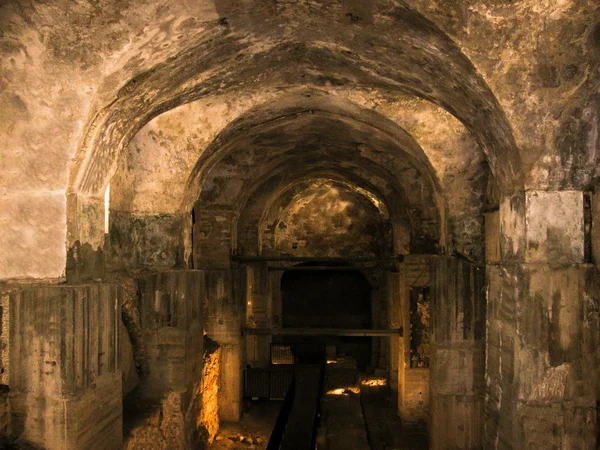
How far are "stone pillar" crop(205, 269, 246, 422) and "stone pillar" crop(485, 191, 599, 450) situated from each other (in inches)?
269

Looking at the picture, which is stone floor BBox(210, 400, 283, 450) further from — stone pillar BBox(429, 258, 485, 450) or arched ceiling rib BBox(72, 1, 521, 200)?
arched ceiling rib BBox(72, 1, 521, 200)

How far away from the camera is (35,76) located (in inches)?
150

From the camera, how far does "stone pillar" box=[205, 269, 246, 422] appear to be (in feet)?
34.0

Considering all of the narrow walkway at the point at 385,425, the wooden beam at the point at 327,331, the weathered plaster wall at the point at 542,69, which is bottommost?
the narrow walkway at the point at 385,425

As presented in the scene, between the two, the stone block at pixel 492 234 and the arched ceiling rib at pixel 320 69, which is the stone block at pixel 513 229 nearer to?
the arched ceiling rib at pixel 320 69

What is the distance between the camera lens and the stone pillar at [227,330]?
10367mm

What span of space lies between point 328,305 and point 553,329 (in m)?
13.9

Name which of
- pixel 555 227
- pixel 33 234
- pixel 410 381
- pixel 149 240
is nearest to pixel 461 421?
pixel 410 381

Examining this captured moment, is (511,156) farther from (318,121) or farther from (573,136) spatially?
(318,121)

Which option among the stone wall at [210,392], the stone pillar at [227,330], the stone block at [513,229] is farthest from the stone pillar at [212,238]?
the stone block at [513,229]

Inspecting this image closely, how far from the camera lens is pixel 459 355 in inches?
299

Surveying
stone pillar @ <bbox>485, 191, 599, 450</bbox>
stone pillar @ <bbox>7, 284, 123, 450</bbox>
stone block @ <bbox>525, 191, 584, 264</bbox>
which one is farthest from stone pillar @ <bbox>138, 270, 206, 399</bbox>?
stone block @ <bbox>525, 191, 584, 264</bbox>

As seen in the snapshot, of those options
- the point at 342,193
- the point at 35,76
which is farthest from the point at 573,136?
the point at 342,193

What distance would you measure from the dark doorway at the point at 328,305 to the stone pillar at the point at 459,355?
9.54m
